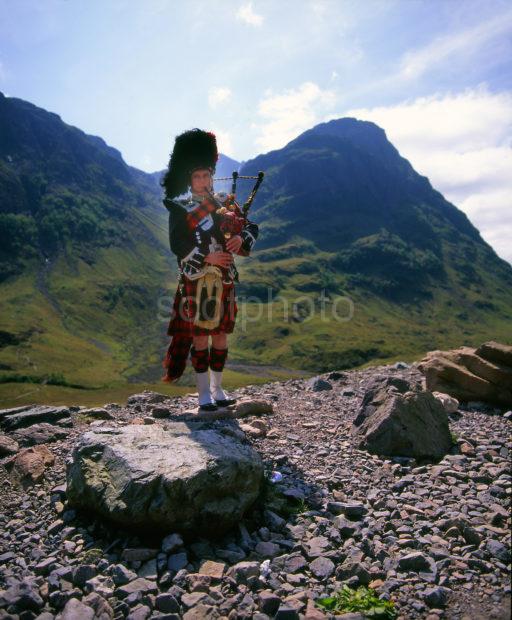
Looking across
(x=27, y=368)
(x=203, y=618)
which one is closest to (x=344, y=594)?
(x=203, y=618)

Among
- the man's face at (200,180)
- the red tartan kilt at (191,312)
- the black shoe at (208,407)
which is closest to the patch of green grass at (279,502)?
the black shoe at (208,407)

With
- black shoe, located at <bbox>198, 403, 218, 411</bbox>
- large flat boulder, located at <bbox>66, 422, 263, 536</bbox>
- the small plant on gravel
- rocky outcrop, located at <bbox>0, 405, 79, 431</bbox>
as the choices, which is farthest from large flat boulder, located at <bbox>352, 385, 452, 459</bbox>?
rocky outcrop, located at <bbox>0, 405, 79, 431</bbox>

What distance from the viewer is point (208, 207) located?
907 cm

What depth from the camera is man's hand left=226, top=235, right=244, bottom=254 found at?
8898 mm

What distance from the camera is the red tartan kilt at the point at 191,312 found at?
29.6 feet

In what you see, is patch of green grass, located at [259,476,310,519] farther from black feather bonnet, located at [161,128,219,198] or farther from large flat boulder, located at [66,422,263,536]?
black feather bonnet, located at [161,128,219,198]

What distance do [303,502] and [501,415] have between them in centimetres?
680

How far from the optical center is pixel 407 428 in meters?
7.89

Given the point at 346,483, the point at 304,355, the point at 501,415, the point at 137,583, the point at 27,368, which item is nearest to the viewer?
the point at 137,583

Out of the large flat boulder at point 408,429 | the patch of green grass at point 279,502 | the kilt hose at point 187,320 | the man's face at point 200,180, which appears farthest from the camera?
the man's face at point 200,180

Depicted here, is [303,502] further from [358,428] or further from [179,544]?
[358,428]

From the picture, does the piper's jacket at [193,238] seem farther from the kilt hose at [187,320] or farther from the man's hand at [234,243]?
the kilt hose at [187,320]

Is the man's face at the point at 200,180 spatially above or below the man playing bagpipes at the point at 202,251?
above

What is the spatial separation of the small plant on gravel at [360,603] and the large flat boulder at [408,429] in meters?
3.66
